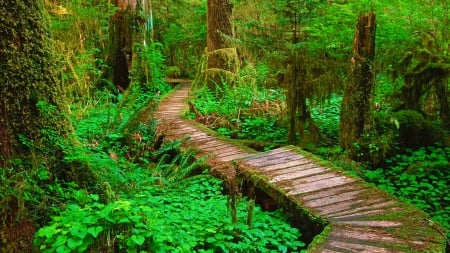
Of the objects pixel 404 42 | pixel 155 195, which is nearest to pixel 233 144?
pixel 155 195

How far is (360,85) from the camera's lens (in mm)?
6488

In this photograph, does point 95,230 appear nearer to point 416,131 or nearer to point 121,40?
point 416,131

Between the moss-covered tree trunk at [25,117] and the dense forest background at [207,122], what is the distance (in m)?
0.01

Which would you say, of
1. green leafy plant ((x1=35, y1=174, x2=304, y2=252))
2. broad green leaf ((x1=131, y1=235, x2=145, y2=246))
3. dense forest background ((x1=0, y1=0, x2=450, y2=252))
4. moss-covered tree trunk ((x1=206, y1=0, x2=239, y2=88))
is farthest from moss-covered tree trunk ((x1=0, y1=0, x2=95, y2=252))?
moss-covered tree trunk ((x1=206, y1=0, x2=239, y2=88))

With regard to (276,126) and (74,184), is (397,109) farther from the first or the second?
(74,184)

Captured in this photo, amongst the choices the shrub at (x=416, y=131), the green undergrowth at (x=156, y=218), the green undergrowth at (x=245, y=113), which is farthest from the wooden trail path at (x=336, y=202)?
the shrub at (x=416, y=131)

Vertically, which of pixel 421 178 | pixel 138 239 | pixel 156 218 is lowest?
pixel 421 178

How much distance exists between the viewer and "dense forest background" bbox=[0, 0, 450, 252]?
12.2 ft

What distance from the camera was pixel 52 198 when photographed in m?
3.81

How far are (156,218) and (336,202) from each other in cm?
203

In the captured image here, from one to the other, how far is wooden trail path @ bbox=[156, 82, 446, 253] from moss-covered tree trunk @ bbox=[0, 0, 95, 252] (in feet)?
7.88

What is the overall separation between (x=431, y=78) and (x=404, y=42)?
865mm

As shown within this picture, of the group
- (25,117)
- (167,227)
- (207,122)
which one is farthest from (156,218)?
(207,122)

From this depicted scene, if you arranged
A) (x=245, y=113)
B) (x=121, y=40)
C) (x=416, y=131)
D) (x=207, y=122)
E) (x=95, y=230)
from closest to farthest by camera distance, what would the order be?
(x=95, y=230), (x=416, y=131), (x=207, y=122), (x=245, y=113), (x=121, y=40)
